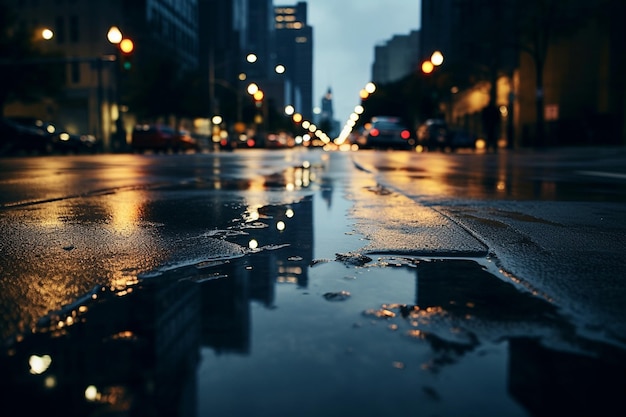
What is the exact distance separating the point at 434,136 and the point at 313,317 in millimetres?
44049

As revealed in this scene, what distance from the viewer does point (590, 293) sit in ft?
11.4

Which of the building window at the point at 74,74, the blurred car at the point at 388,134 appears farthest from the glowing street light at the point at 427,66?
the building window at the point at 74,74

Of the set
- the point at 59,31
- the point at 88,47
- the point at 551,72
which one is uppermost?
the point at 59,31

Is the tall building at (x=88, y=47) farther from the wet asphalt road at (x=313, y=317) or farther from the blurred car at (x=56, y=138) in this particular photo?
the wet asphalt road at (x=313, y=317)

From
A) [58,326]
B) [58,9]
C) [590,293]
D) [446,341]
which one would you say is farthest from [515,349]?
[58,9]

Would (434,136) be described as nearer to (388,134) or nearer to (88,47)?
(388,134)

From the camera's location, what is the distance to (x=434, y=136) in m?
46.0

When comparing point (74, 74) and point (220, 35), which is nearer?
point (74, 74)

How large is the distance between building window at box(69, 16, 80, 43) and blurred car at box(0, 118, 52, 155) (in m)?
27.3

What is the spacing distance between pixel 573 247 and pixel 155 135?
42.0 m

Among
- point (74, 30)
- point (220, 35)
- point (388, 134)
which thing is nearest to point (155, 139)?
point (388, 134)

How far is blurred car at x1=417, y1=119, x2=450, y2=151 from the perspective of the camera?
45.1m

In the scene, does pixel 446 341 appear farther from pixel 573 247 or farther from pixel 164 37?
pixel 164 37

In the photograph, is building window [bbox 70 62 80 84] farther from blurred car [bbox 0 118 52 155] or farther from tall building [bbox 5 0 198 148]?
blurred car [bbox 0 118 52 155]
